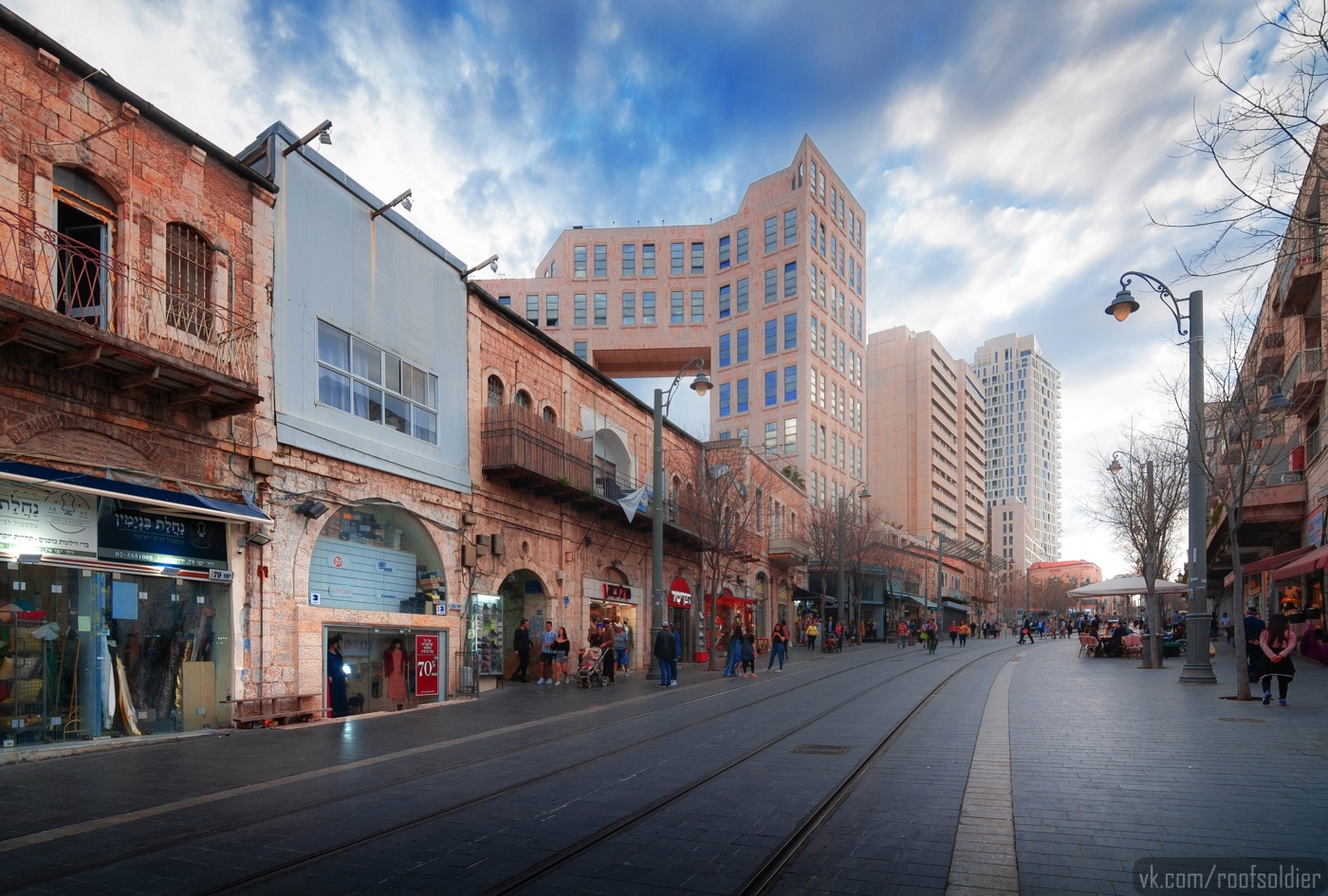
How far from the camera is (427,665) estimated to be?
18062 millimetres

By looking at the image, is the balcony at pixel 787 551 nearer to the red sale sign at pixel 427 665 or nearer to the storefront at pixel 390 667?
the storefront at pixel 390 667

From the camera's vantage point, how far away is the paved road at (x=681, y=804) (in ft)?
18.4

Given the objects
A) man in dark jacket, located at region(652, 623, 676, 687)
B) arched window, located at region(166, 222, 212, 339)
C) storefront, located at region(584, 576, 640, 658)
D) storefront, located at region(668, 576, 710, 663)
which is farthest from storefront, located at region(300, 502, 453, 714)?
storefront, located at region(668, 576, 710, 663)

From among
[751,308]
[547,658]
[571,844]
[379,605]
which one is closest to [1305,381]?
[547,658]

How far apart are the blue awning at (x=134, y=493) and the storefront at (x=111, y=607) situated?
2 cm

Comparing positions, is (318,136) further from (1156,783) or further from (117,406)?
(1156,783)

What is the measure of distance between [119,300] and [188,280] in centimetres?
154

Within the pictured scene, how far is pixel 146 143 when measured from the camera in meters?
13.0

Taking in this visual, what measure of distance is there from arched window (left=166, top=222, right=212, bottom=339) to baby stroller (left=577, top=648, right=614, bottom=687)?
37.2 feet

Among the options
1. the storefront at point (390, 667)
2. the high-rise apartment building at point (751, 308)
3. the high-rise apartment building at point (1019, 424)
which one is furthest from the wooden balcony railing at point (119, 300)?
the high-rise apartment building at point (1019, 424)

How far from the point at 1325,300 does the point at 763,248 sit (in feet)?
135

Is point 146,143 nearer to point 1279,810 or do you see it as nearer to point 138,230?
point 138,230

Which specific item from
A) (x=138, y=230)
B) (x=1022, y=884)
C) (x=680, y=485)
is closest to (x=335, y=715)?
(x=138, y=230)

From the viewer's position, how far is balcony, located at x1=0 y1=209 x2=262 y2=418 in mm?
10422
